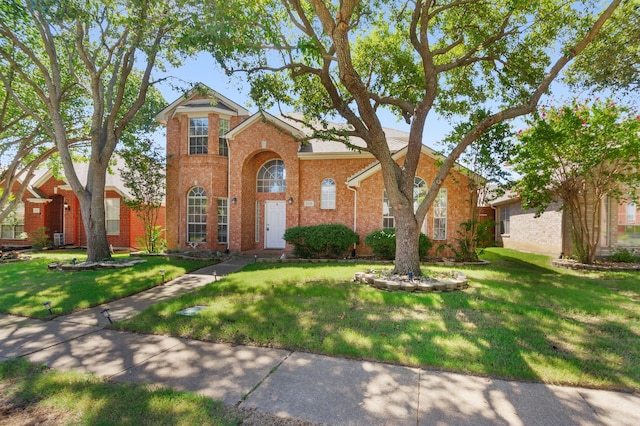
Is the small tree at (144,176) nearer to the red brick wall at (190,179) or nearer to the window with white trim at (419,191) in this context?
the red brick wall at (190,179)

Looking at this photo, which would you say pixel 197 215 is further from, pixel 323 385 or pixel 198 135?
pixel 323 385

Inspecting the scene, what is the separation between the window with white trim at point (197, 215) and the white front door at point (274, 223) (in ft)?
9.55

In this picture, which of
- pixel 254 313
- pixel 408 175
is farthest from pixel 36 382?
pixel 408 175

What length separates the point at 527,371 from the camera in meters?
3.61

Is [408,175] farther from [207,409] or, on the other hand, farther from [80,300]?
[80,300]

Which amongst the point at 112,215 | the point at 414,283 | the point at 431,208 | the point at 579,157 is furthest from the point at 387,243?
the point at 112,215

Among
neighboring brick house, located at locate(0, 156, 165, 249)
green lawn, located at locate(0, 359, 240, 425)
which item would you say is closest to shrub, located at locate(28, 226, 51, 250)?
neighboring brick house, located at locate(0, 156, 165, 249)

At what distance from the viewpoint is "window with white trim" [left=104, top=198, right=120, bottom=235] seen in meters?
19.1

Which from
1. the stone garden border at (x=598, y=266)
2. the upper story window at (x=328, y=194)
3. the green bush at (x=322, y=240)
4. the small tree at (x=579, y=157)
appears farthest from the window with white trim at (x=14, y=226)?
the stone garden border at (x=598, y=266)

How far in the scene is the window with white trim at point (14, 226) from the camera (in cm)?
2016

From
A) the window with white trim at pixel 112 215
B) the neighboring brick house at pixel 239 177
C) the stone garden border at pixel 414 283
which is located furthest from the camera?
the window with white trim at pixel 112 215

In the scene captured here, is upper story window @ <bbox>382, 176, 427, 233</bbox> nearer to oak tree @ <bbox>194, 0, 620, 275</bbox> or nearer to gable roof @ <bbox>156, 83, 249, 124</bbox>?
oak tree @ <bbox>194, 0, 620, 275</bbox>

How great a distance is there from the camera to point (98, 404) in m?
3.00

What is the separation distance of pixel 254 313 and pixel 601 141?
11.4 m
